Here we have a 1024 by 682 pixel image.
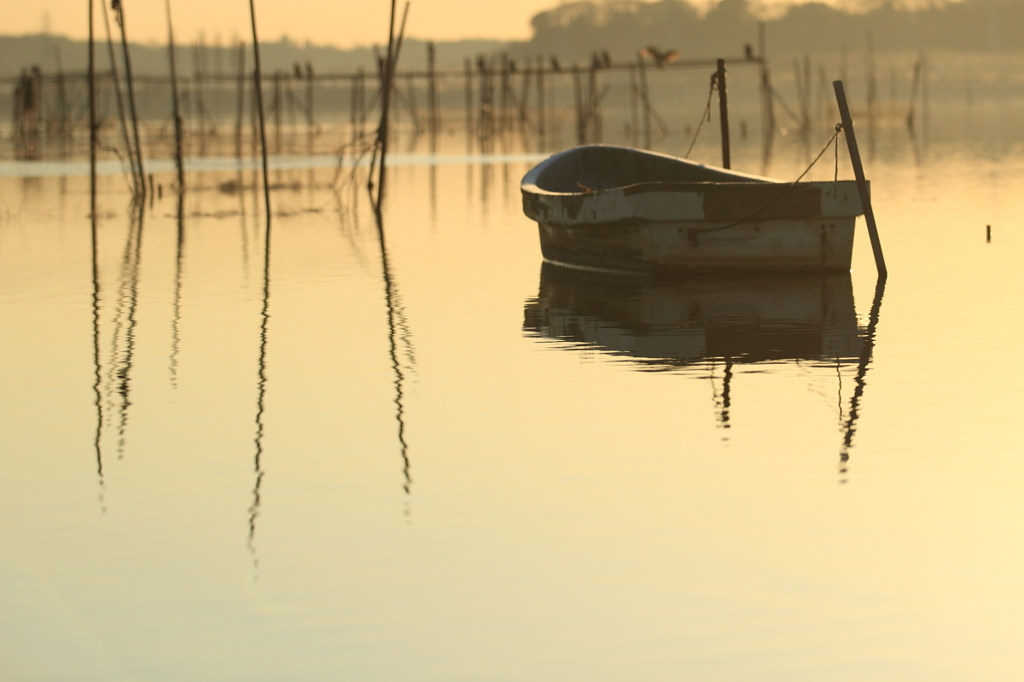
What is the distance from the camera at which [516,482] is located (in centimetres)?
878

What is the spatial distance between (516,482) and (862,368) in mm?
4590

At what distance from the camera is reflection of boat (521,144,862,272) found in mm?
17594

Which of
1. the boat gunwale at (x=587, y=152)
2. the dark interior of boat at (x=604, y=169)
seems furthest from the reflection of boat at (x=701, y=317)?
the dark interior of boat at (x=604, y=169)

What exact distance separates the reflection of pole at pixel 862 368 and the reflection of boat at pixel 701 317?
11cm

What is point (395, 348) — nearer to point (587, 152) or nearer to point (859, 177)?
point (859, 177)

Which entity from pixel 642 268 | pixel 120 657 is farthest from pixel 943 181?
pixel 120 657

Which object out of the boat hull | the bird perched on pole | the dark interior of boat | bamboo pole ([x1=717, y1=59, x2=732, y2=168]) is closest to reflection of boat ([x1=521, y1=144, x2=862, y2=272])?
the boat hull

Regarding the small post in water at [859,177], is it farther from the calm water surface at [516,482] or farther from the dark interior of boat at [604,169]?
the dark interior of boat at [604,169]

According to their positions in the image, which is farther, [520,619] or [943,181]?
[943,181]

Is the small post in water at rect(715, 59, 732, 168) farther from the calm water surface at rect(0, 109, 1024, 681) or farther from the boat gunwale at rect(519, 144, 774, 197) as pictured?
the calm water surface at rect(0, 109, 1024, 681)

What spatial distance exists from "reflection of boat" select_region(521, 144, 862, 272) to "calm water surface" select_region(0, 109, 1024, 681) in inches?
17.6

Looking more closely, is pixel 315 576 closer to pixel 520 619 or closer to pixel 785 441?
pixel 520 619

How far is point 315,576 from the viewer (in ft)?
23.4

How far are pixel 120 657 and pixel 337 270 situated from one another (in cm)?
1473
